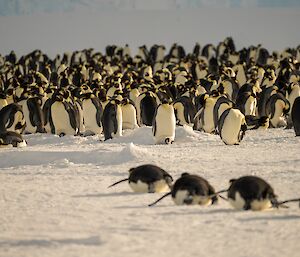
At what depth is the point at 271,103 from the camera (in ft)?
45.9

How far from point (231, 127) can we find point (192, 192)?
4.83 meters

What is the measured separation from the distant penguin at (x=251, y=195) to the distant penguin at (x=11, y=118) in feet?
25.9

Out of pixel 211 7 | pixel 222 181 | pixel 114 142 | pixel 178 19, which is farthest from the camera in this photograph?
pixel 211 7

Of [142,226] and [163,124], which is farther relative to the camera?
[163,124]

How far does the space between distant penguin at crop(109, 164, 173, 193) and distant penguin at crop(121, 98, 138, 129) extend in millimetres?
6717

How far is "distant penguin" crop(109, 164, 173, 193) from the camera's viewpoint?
6.62 meters

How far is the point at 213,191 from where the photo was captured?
6.10m

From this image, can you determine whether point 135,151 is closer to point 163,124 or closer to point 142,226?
point 163,124

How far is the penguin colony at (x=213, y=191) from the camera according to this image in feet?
A: 18.8

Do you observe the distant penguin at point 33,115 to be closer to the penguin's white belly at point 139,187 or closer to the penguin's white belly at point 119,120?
the penguin's white belly at point 119,120

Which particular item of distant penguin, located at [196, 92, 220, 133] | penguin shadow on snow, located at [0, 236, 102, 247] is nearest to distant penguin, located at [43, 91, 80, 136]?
distant penguin, located at [196, 92, 220, 133]

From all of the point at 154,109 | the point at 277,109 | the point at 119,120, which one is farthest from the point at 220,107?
the point at 154,109

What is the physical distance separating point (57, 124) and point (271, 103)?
394cm

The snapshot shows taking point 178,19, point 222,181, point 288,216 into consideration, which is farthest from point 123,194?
point 178,19
